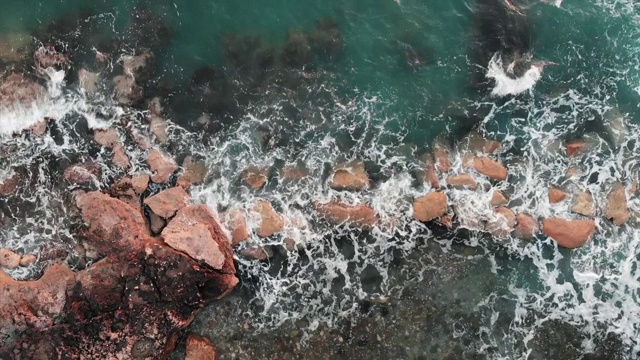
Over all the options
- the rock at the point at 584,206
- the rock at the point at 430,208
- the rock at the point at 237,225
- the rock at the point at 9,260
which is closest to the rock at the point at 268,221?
the rock at the point at 237,225

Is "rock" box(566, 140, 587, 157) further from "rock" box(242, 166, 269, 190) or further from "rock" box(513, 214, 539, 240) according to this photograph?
"rock" box(242, 166, 269, 190)

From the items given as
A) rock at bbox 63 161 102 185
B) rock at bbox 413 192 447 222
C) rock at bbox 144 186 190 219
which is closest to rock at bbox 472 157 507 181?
rock at bbox 413 192 447 222

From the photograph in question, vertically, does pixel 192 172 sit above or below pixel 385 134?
below

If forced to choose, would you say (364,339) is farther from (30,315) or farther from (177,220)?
(30,315)

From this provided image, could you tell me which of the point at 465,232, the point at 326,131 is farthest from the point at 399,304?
the point at 326,131

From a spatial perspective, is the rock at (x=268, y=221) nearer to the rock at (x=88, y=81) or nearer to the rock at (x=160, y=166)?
the rock at (x=160, y=166)

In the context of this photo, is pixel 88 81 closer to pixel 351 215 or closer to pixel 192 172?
pixel 192 172

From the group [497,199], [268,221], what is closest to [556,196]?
[497,199]
